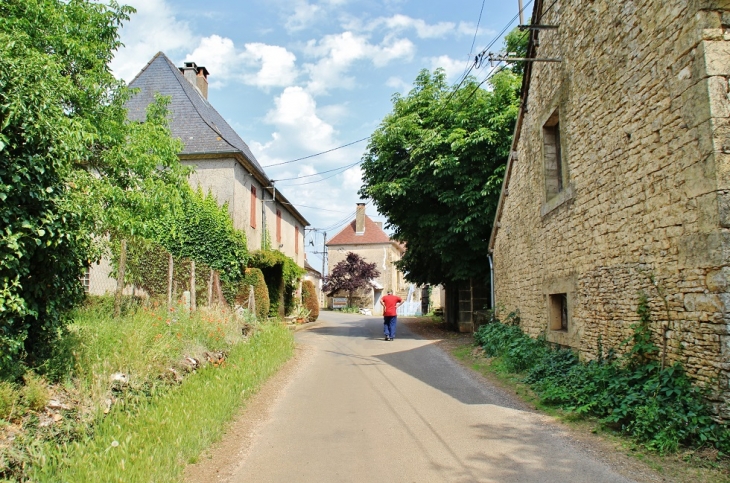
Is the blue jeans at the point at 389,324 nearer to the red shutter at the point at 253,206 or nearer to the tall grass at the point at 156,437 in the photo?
the red shutter at the point at 253,206

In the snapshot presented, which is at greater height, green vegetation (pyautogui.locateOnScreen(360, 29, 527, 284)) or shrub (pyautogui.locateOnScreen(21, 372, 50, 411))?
green vegetation (pyautogui.locateOnScreen(360, 29, 527, 284))

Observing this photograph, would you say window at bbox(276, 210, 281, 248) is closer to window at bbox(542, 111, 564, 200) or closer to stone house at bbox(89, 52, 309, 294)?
stone house at bbox(89, 52, 309, 294)

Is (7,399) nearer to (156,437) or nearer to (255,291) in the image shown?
(156,437)

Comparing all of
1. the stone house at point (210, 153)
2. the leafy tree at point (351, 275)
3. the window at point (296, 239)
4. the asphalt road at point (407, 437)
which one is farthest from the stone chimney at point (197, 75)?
the leafy tree at point (351, 275)

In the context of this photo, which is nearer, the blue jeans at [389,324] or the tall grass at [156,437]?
the tall grass at [156,437]

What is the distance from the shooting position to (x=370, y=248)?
51.1 meters

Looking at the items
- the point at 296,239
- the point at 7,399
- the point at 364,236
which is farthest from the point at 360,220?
the point at 7,399

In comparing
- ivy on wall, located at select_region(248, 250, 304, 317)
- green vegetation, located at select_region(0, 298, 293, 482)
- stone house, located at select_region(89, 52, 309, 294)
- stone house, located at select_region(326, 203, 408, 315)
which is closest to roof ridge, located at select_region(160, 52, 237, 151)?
stone house, located at select_region(89, 52, 309, 294)

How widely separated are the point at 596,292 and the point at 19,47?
27.8 ft

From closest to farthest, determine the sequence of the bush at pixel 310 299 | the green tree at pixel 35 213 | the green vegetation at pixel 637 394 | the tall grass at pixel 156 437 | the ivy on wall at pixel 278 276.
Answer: the tall grass at pixel 156 437 < the green tree at pixel 35 213 < the green vegetation at pixel 637 394 < the ivy on wall at pixel 278 276 < the bush at pixel 310 299

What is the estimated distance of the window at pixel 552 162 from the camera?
9.52 m

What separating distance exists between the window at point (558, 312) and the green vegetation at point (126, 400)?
5329mm

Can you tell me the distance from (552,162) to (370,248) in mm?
41659

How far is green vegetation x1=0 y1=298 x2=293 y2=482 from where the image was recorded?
165 inches
